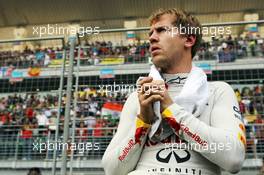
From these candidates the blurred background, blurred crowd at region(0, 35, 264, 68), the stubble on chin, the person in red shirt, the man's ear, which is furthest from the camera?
the person in red shirt

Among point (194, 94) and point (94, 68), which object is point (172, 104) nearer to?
point (194, 94)

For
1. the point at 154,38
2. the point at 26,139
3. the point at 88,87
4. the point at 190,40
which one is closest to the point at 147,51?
the point at 88,87

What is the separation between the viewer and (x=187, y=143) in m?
1.50

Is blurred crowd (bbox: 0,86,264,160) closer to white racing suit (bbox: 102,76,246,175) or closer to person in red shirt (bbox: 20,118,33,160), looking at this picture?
person in red shirt (bbox: 20,118,33,160)

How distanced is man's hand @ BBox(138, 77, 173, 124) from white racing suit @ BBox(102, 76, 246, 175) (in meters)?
0.04

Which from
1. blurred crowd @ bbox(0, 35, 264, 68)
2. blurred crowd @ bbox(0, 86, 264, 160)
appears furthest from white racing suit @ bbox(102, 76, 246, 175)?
blurred crowd @ bbox(0, 35, 264, 68)

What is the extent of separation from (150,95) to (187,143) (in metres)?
0.25

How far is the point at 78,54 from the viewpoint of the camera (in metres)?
3.69

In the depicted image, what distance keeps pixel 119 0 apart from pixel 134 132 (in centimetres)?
1823

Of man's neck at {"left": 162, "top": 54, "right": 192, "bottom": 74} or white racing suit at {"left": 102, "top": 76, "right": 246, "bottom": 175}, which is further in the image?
man's neck at {"left": 162, "top": 54, "right": 192, "bottom": 74}

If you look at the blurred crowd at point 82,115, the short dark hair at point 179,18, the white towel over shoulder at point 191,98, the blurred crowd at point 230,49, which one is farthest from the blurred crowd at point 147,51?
the white towel over shoulder at point 191,98

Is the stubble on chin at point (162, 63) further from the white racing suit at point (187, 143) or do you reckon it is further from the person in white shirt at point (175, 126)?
the white racing suit at point (187, 143)

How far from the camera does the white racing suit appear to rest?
1432 mm

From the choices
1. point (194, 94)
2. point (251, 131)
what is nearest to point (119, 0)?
point (251, 131)
